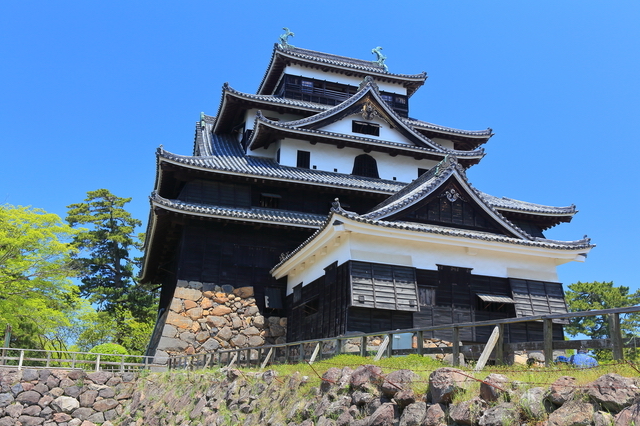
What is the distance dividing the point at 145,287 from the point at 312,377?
1477 inches

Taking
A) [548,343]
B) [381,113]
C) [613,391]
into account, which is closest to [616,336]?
[548,343]

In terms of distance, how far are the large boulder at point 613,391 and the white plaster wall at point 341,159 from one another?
65.1ft

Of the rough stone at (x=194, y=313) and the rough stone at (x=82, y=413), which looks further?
the rough stone at (x=194, y=313)

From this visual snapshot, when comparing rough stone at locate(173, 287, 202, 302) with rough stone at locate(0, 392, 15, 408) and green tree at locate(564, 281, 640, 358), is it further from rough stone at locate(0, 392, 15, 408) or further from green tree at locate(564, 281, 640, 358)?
green tree at locate(564, 281, 640, 358)

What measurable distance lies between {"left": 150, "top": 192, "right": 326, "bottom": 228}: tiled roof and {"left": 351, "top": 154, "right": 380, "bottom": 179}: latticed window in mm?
4138

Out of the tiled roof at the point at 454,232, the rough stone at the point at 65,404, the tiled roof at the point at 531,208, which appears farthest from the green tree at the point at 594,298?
the rough stone at the point at 65,404

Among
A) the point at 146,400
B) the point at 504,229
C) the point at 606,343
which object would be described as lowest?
the point at 146,400

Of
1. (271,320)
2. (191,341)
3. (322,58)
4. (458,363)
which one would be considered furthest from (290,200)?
(458,363)

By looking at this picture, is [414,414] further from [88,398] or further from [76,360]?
[88,398]

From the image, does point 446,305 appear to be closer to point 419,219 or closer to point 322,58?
point 419,219

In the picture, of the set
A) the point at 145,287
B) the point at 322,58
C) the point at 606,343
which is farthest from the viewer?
the point at 145,287

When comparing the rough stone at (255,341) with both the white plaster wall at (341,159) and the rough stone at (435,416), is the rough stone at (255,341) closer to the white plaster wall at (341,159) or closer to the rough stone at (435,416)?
the white plaster wall at (341,159)

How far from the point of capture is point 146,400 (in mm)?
17375

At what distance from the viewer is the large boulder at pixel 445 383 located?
6934 mm
